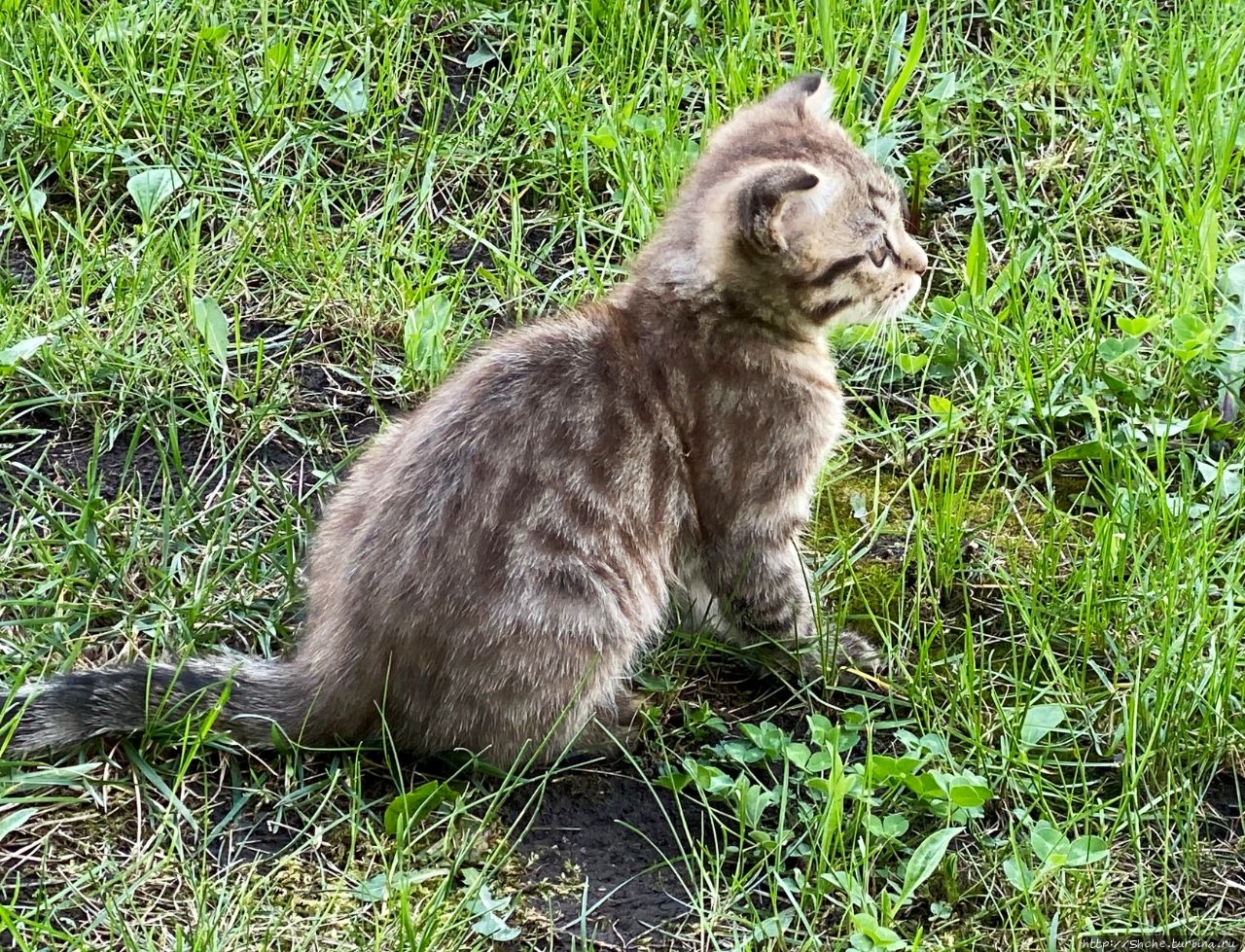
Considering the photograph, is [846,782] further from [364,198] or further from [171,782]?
[364,198]

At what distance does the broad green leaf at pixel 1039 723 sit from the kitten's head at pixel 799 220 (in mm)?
1033

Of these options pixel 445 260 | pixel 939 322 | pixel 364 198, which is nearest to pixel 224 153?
pixel 364 198

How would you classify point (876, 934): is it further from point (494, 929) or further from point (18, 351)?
point (18, 351)

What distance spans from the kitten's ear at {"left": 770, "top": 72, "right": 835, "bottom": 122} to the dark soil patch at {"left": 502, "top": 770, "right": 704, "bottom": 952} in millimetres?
1716

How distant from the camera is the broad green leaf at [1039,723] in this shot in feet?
10.0

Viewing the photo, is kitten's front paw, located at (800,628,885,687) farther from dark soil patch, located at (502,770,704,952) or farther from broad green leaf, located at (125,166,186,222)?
broad green leaf, located at (125,166,186,222)

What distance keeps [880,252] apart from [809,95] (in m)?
0.49

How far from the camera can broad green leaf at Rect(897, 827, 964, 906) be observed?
2771mm

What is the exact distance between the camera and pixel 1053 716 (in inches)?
121

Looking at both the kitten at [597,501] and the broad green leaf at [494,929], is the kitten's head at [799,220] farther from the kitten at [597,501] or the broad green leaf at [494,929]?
the broad green leaf at [494,929]

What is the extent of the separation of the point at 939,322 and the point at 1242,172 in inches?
45.7

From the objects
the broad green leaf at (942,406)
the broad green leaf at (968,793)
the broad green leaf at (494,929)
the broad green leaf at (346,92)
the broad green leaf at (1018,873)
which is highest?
the broad green leaf at (346,92)

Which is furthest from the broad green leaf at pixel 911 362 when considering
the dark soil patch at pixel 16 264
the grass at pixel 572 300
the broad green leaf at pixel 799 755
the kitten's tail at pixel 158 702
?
the dark soil patch at pixel 16 264

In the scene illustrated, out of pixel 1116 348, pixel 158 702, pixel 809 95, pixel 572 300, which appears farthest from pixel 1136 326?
pixel 158 702
